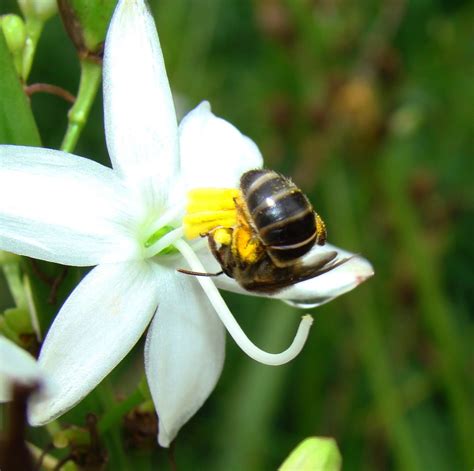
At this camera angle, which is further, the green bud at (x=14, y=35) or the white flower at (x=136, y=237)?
the green bud at (x=14, y=35)

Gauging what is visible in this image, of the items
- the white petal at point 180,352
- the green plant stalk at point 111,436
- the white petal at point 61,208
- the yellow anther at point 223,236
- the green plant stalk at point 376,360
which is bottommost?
the green plant stalk at point 376,360

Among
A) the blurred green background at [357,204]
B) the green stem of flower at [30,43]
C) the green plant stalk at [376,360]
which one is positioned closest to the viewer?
the green stem of flower at [30,43]

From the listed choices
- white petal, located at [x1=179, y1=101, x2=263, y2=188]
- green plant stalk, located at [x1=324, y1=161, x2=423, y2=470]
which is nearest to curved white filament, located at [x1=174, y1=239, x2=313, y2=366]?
white petal, located at [x1=179, y1=101, x2=263, y2=188]

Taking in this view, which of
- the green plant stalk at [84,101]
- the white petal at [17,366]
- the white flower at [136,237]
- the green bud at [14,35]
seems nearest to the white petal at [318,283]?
the white flower at [136,237]

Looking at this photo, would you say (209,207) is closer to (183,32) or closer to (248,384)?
(248,384)

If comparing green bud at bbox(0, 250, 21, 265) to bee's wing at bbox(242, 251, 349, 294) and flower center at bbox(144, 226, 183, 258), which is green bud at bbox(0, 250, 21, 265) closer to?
flower center at bbox(144, 226, 183, 258)

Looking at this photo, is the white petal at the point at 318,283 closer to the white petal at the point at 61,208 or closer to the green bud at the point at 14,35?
the white petal at the point at 61,208

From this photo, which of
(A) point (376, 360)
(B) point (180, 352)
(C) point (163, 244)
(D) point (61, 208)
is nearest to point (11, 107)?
(D) point (61, 208)
